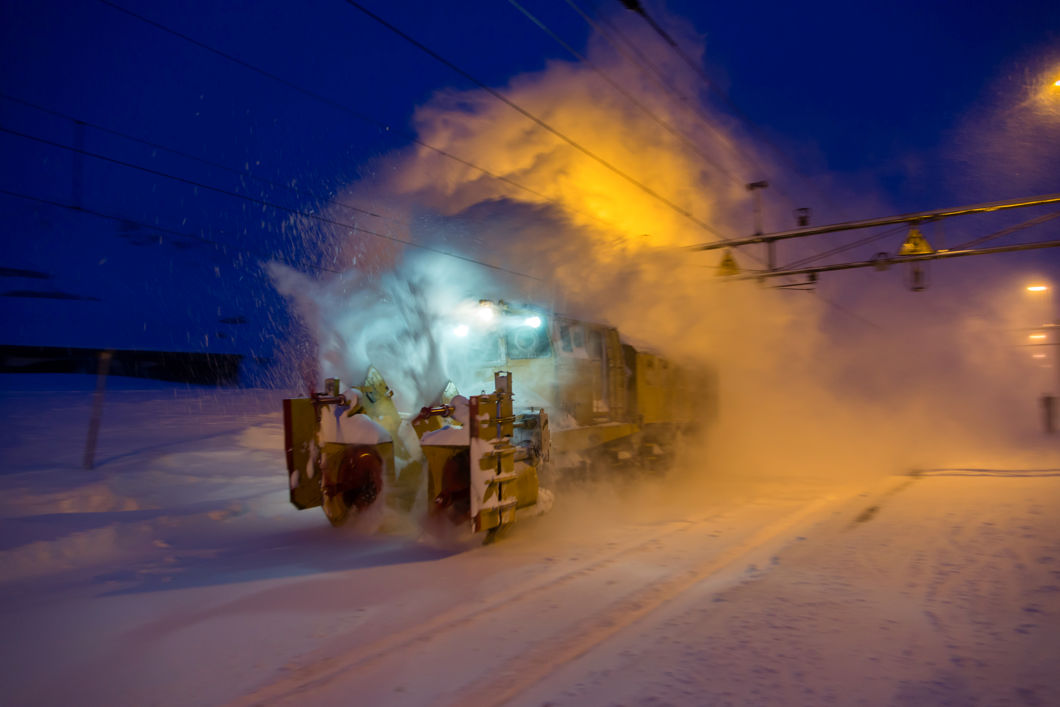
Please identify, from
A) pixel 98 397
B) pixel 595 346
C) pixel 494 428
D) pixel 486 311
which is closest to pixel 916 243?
pixel 595 346

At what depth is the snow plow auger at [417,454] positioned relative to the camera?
6.79 metres

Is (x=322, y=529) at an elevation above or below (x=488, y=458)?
below

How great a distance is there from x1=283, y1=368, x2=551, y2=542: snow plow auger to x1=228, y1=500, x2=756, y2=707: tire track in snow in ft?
4.07

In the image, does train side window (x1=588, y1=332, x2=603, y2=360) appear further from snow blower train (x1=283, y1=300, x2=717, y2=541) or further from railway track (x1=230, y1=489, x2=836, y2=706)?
railway track (x1=230, y1=489, x2=836, y2=706)

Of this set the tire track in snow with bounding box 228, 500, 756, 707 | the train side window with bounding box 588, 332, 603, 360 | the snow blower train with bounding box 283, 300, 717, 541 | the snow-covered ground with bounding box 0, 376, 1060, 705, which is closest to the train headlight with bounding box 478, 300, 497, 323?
the snow blower train with bounding box 283, 300, 717, 541

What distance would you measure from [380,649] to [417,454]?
14.0ft

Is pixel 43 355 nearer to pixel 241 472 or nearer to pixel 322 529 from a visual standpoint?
pixel 241 472

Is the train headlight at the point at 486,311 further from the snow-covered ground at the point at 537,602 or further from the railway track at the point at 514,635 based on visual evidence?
the railway track at the point at 514,635

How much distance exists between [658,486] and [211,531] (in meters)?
7.60

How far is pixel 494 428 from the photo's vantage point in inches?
271

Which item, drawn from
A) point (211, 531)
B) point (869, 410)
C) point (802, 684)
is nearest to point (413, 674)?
point (802, 684)

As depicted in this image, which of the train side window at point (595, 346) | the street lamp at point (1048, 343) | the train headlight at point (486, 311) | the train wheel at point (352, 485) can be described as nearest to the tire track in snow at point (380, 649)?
the train wheel at point (352, 485)

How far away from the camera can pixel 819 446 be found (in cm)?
1702

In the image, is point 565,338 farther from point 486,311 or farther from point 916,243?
point 916,243
